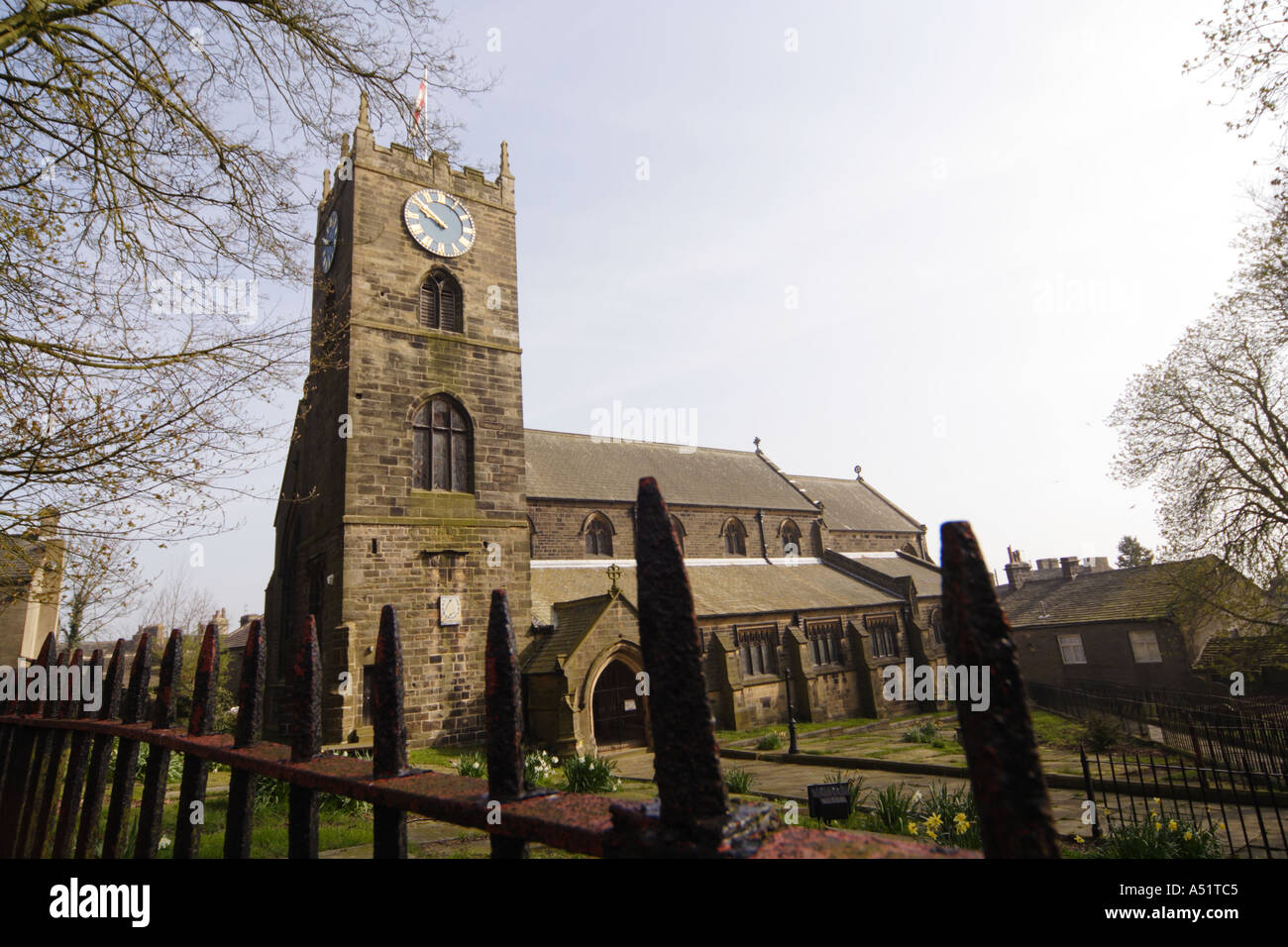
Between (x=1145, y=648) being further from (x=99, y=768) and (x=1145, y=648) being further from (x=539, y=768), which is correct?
(x=99, y=768)

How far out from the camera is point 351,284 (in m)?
17.0

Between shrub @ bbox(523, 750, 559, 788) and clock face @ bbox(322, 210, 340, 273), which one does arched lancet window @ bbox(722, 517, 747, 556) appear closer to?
shrub @ bbox(523, 750, 559, 788)

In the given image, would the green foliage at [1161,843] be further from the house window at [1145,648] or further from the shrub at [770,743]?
the house window at [1145,648]

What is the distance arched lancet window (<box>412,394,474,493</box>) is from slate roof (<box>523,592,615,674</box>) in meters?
4.98

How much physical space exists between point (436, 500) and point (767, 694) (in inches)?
618

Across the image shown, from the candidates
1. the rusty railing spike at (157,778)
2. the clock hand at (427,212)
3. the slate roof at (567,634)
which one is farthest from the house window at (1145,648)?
the rusty railing spike at (157,778)

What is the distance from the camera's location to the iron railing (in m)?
1.15

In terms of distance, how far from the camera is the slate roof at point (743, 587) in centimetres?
2441

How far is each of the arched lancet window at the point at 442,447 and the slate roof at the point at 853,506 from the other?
24981 millimetres

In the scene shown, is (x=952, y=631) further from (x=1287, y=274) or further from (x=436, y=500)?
A: (x=1287, y=274)

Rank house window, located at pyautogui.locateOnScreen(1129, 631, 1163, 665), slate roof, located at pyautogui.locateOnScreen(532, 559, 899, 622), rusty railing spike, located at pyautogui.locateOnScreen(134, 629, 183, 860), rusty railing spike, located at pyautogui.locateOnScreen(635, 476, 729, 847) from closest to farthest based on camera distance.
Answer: rusty railing spike, located at pyautogui.locateOnScreen(635, 476, 729, 847) < rusty railing spike, located at pyautogui.locateOnScreen(134, 629, 183, 860) < slate roof, located at pyautogui.locateOnScreen(532, 559, 899, 622) < house window, located at pyautogui.locateOnScreen(1129, 631, 1163, 665)

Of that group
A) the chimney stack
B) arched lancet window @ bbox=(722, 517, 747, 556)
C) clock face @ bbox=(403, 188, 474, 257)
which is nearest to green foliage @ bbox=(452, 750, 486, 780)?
clock face @ bbox=(403, 188, 474, 257)
